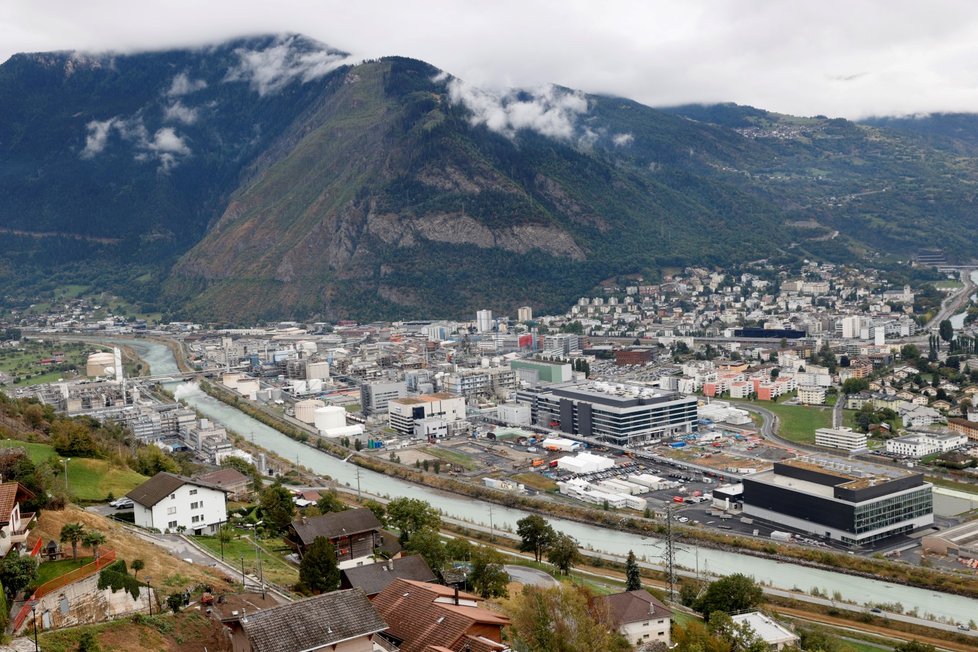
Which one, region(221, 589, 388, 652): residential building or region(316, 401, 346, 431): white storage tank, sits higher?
region(221, 589, 388, 652): residential building

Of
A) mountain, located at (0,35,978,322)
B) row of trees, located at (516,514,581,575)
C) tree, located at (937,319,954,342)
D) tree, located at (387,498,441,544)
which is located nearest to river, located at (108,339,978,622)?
row of trees, located at (516,514,581,575)

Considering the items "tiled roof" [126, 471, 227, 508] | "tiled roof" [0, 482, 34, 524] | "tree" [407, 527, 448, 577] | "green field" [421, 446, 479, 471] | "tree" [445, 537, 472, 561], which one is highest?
"tiled roof" [0, 482, 34, 524]

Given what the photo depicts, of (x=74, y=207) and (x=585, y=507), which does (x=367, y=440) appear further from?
(x=74, y=207)

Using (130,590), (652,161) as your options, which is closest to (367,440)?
(130,590)

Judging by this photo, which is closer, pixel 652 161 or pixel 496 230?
pixel 496 230

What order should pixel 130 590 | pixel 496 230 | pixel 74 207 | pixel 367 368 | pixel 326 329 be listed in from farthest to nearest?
pixel 74 207 → pixel 496 230 → pixel 326 329 → pixel 367 368 → pixel 130 590

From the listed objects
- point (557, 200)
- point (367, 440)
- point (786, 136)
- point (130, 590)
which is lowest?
point (367, 440)

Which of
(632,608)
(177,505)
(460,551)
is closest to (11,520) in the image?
(177,505)

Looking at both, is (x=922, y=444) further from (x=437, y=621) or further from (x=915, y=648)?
(x=437, y=621)

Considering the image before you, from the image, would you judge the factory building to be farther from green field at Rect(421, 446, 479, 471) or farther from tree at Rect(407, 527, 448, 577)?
tree at Rect(407, 527, 448, 577)
